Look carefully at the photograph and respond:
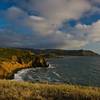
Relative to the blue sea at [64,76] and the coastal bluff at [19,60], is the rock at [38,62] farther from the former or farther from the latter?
the blue sea at [64,76]

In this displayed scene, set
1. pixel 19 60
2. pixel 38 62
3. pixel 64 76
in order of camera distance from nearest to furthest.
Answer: pixel 64 76, pixel 19 60, pixel 38 62

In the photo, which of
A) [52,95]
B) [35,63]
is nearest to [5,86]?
[52,95]

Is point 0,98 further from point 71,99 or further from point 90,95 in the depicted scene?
point 90,95

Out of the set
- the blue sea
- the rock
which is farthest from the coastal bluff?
the blue sea

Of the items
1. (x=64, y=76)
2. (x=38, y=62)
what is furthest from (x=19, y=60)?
(x=64, y=76)

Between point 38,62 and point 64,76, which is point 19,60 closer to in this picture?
point 38,62

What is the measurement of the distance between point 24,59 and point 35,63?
11.9 meters

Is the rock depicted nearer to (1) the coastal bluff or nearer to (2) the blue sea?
(1) the coastal bluff

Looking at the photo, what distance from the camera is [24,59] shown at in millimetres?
103500

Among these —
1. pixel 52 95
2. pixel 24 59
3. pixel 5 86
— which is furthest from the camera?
pixel 24 59

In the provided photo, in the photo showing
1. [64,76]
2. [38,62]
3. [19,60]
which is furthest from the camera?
[38,62]

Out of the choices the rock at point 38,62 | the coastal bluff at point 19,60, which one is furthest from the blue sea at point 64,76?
the rock at point 38,62

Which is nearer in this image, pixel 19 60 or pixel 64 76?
pixel 64 76

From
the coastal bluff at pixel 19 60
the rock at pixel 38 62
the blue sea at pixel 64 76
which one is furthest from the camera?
the rock at pixel 38 62
